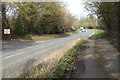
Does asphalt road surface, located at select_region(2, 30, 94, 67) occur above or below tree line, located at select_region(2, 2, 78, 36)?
below

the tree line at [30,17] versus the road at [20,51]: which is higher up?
the tree line at [30,17]

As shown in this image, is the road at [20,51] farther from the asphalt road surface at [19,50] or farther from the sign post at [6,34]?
the sign post at [6,34]

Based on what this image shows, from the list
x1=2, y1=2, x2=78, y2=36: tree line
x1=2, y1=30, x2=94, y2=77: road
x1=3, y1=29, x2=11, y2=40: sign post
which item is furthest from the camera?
x1=2, y1=2, x2=78, y2=36: tree line

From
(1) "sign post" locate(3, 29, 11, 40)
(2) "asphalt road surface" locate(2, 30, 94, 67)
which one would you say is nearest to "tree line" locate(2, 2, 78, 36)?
(1) "sign post" locate(3, 29, 11, 40)

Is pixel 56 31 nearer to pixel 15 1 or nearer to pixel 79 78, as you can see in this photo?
pixel 15 1

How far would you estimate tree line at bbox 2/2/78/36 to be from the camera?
29391 mm

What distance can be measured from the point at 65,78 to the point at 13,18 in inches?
1064

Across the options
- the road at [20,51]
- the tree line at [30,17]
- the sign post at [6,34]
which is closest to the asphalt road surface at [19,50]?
the road at [20,51]

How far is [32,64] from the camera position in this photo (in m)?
8.04

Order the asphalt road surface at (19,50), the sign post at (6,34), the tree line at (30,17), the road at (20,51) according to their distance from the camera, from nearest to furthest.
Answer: the road at (20,51)
the asphalt road surface at (19,50)
the sign post at (6,34)
the tree line at (30,17)

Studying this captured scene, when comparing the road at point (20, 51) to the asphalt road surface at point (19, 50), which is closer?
the road at point (20, 51)

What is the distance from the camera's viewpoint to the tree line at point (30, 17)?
2939cm

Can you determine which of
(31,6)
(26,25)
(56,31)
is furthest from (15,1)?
(56,31)

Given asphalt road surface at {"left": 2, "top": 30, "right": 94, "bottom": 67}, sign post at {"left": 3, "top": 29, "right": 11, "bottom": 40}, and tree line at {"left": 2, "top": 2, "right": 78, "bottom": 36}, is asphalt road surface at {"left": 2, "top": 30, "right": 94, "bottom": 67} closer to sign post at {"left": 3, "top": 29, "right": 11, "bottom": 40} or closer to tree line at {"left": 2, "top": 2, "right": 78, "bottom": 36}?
sign post at {"left": 3, "top": 29, "right": 11, "bottom": 40}
